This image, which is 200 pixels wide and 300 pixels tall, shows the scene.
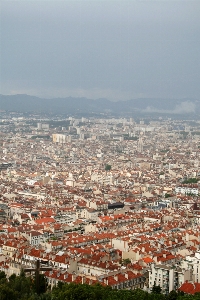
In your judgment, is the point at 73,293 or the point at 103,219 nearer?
the point at 73,293

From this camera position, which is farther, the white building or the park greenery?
the white building

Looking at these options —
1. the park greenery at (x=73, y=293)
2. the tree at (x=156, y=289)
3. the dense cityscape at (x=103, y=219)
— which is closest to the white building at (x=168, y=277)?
the dense cityscape at (x=103, y=219)

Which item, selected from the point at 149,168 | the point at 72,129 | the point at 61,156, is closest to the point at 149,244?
the point at 149,168

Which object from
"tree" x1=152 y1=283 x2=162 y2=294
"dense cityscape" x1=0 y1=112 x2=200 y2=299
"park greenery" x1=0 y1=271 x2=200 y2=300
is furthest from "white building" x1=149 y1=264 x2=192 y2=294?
"park greenery" x1=0 y1=271 x2=200 y2=300

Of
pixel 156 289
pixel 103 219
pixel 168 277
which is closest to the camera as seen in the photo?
pixel 156 289

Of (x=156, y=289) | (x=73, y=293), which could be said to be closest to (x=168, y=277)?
(x=156, y=289)

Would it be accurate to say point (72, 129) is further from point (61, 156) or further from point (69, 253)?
point (69, 253)

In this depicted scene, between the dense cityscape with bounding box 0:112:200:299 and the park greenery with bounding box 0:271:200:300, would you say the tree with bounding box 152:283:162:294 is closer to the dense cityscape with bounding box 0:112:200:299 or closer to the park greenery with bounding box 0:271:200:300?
the dense cityscape with bounding box 0:112:200:299

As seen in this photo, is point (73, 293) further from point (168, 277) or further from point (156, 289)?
point (168, 277)

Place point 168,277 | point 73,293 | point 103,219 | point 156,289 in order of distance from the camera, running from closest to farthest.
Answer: point 73,293
point 156,289
point 168,277
point 103,219
